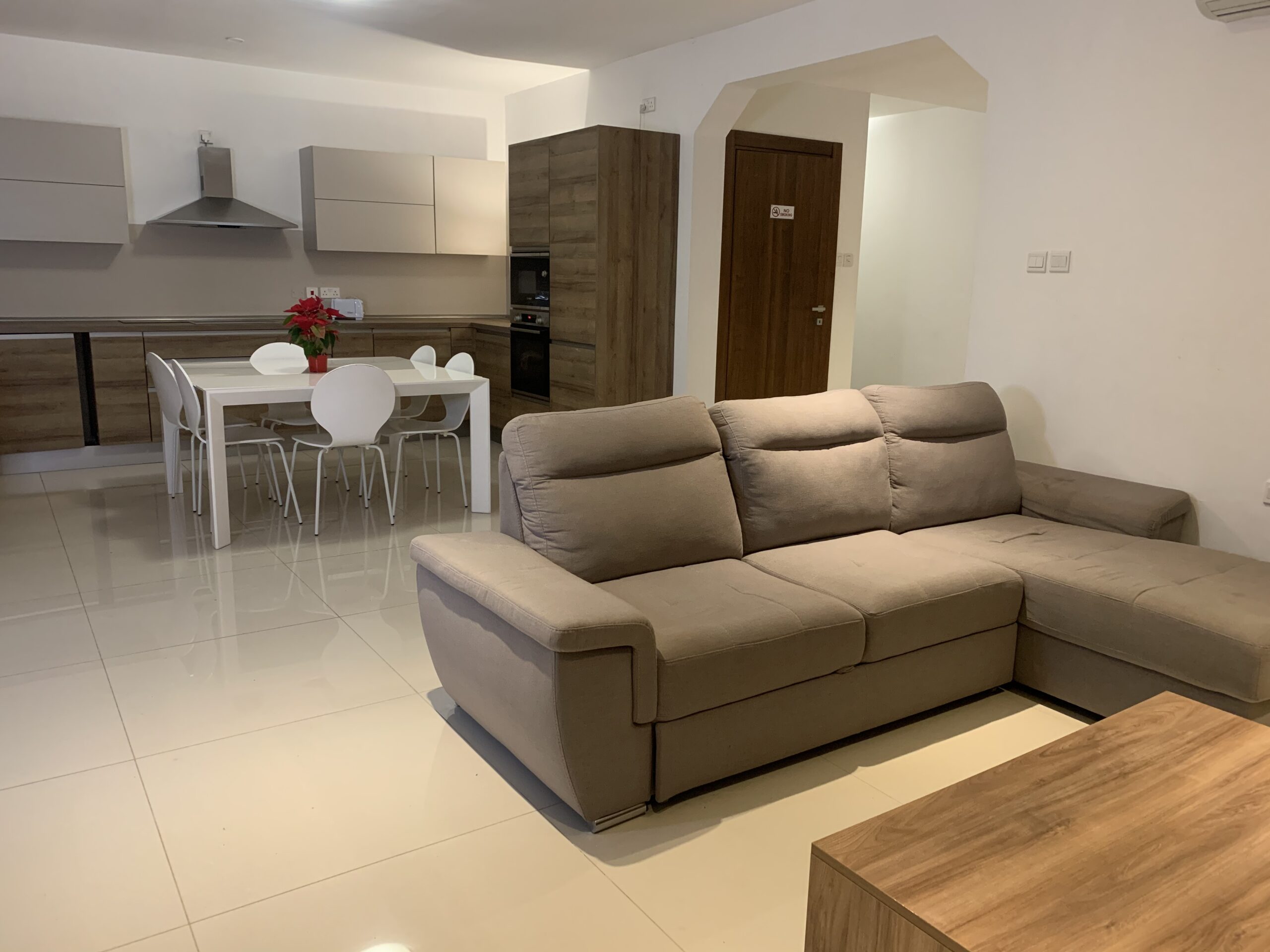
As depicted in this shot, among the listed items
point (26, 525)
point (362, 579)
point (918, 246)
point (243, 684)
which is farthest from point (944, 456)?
point (918, 246)

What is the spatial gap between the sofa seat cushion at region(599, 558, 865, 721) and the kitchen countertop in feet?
15.5

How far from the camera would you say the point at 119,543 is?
453 cm

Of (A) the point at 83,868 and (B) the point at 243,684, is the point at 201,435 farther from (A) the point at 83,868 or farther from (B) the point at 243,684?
(A) the point at 83,868

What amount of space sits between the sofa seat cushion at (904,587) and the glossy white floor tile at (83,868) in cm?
186

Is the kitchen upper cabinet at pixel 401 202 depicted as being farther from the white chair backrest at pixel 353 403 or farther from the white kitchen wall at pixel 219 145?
the white chair backrest at pixel 353 403

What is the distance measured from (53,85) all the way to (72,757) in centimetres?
559

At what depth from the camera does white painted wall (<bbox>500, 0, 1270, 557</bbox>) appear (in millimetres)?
3441

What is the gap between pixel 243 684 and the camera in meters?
3.07

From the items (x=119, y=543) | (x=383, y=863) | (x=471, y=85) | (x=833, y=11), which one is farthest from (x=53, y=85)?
(x=383, y=863)

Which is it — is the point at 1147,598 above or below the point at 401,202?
below

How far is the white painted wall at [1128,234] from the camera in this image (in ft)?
11.3

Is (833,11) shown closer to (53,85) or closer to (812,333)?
(812,333)

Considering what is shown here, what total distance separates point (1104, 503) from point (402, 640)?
2703 mm

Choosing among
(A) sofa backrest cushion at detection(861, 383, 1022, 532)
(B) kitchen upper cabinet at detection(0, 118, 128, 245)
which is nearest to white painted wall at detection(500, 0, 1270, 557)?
(A) sofa backrest cushion at detection(861, 383, 1022, 532)
